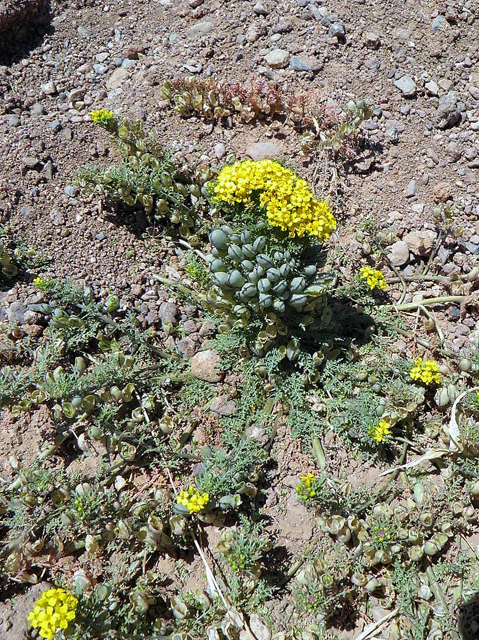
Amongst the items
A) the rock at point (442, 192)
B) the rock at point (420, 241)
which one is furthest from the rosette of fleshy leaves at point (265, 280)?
the rock at point (442, 192)

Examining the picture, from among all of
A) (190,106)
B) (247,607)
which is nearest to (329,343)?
(247,607)

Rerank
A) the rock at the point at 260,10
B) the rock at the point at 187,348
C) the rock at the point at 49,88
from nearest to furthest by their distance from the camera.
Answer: the rock at the point at 187,348
the rock at the point at 49,88
the rock at the point at 260,10

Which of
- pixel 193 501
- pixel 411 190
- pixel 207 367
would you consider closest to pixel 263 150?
pixel 411 190

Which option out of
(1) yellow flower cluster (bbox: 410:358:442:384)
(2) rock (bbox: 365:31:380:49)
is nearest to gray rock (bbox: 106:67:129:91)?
(2) rock (bbox: 365:31:380:49)

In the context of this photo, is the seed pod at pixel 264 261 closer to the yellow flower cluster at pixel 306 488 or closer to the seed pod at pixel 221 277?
the seed pod at pixel 221 277

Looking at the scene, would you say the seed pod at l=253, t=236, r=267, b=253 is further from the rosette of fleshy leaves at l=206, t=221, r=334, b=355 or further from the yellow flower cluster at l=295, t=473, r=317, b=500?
the yellow flower cluster at l=295, t=473, r=317, b=500
